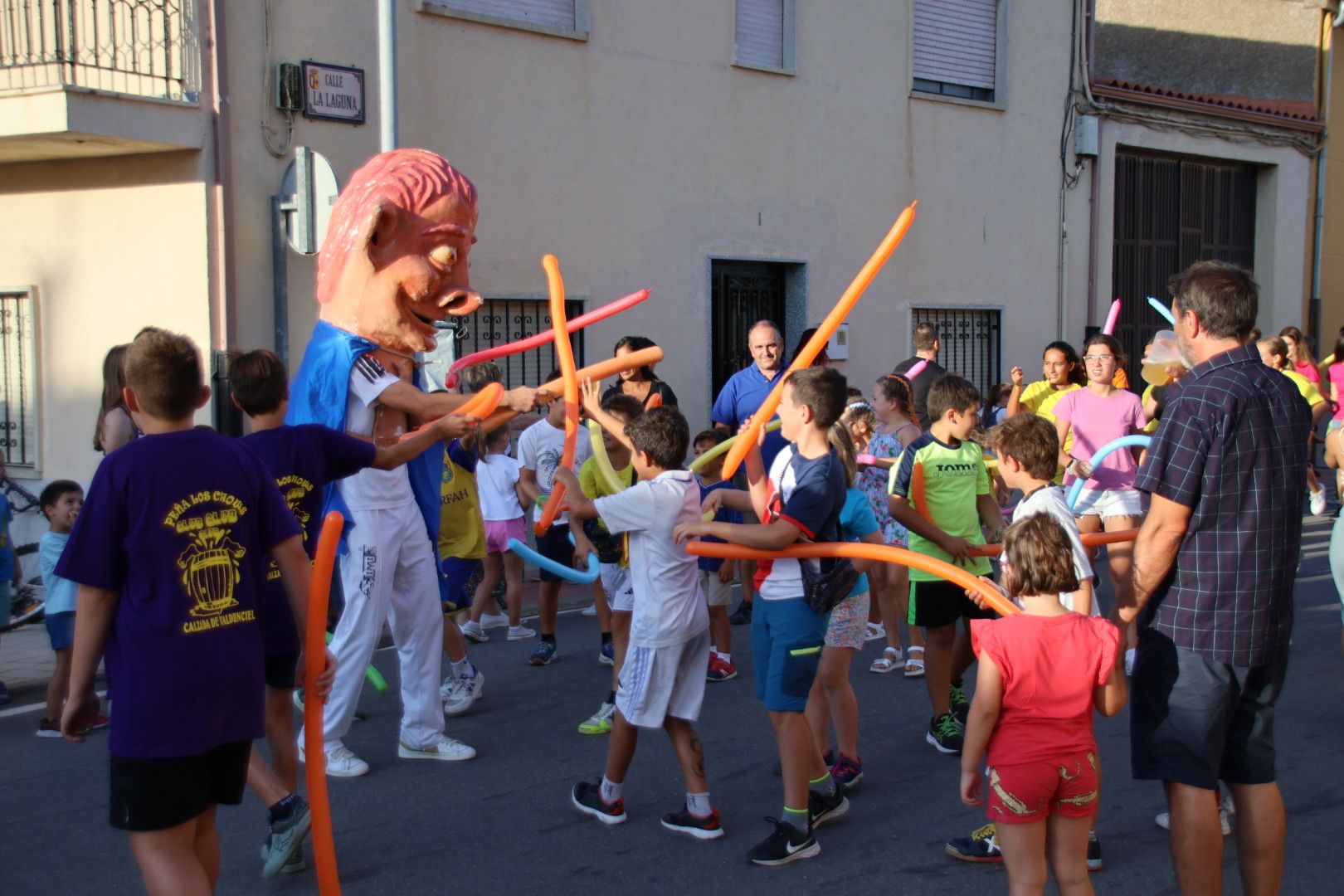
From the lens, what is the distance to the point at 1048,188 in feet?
49.1

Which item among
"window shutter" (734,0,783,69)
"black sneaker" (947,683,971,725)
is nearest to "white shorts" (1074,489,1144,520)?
"black sneaker" (947,683,971,725)

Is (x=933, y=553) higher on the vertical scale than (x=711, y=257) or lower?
lower

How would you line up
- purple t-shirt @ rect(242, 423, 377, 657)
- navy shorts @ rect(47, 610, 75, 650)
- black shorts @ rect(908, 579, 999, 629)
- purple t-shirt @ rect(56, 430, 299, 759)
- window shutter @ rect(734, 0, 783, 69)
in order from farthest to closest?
window shutter @ rect(734, 0, 783, 69) < navy shorts @ rect(47, 610, 75, 650) < black shorts @ rect(908, 579, 999, 629) < purple t-shirt @ rect(242, 423, 377, 657) < purple t-shirt @ rect(56, 430, 299, 759)

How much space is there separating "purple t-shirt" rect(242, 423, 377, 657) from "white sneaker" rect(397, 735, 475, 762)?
4.28 feet

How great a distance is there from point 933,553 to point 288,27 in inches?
246

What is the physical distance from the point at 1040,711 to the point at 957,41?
11.8m

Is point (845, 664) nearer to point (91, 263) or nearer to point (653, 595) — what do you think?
point (653, 595)

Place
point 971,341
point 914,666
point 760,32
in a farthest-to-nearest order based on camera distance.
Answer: point 971,341, point 760,32, point 914,666

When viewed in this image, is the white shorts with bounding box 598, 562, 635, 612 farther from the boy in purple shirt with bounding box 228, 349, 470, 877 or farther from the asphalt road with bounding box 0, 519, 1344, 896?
the boy in purple shirt with bounding box 228, 349, 470, 877

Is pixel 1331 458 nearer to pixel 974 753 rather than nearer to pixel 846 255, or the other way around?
pixel 974 753

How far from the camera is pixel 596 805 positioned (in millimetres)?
5000

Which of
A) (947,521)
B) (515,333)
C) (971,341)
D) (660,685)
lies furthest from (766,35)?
(660,685)

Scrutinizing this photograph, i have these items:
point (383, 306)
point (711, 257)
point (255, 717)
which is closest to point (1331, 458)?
point (383, 306)

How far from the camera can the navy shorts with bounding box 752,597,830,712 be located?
4.57 m
